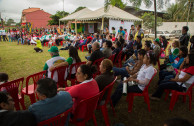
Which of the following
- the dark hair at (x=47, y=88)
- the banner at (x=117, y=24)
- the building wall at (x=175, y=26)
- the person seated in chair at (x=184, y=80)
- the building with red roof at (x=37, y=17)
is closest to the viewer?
the dark hair at (x=47, y=88)

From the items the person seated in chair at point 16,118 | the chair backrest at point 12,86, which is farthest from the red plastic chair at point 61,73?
the person seated in chair at point 16,118

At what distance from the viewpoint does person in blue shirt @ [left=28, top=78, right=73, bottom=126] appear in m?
1.53

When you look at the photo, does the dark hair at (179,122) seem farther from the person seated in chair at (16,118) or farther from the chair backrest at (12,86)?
the chair backrest at (12,86)

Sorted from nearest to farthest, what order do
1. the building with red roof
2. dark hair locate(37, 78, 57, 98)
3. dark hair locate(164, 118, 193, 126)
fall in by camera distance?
dark hair locate(164, 118, 193, 126) < dark hair locate(37, 78, 57, 98) < the building with red roof

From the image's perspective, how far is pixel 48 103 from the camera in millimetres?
1562

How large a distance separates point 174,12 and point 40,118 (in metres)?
37.2

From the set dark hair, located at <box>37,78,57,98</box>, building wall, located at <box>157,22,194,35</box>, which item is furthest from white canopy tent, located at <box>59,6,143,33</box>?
building wall, located at <box>157,22,194,35</box>

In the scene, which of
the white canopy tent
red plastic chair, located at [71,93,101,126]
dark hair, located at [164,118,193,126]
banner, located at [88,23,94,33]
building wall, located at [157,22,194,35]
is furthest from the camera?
building wall, located at [157,22,194,35]

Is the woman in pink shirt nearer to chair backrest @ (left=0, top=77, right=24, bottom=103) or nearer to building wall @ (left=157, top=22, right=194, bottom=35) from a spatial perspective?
chair backrest @ (left=0, top=77, right=24, bottom=103)

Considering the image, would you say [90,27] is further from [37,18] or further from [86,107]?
[37,18]

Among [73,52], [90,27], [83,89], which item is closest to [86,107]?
[83,89]

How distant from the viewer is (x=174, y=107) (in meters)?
3.22

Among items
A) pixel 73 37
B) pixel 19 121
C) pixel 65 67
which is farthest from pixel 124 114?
pixel 73 37

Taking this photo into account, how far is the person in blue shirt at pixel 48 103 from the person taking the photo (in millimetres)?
1530
